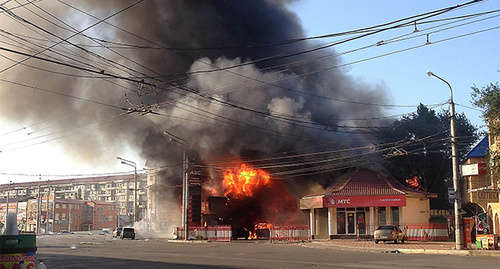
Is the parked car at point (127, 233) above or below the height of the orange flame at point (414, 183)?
below

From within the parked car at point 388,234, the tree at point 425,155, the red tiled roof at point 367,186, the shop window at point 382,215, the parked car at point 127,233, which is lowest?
the parked car at point 127,233

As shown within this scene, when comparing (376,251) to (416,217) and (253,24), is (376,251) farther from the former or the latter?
(253,24)

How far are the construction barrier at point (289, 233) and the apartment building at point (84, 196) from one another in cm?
7161

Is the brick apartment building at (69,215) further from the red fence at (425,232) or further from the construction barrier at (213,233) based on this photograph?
the red fence at (425,232)

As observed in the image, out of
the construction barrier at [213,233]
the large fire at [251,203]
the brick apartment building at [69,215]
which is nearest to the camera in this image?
the construction barrier at [213,233]

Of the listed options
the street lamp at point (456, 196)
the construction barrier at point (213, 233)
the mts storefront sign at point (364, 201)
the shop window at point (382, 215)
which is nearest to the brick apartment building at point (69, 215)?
the construction barrier at point (213, 233)

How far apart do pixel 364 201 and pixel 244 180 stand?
1497cm

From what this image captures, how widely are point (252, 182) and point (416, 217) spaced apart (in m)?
17.4

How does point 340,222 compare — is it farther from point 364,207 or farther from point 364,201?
point 364,201

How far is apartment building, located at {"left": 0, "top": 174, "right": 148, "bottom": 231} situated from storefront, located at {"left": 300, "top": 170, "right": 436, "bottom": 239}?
7087 centimetres

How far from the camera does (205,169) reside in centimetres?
5453

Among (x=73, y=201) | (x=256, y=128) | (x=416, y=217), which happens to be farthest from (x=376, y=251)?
(x=73, y=201)

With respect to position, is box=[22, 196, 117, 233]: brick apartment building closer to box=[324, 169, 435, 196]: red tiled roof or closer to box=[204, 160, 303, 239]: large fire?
box=[204, 160, 303, 239]: large fire

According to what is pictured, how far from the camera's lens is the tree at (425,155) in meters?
47.5
